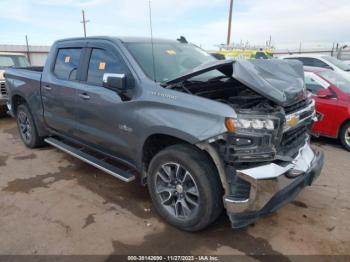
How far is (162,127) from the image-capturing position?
10.4ft

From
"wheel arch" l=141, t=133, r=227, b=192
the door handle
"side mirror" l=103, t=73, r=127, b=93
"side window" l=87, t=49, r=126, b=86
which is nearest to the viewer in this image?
"wheel arch" l=141, t=133, r=227, b=192

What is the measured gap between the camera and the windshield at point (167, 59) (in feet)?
11.9

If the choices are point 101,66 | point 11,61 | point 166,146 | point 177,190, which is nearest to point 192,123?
point 166,146

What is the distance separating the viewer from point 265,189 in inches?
107

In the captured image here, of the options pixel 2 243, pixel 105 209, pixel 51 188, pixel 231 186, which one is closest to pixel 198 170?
pixel 231 186

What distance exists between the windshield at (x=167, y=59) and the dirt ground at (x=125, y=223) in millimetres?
1601

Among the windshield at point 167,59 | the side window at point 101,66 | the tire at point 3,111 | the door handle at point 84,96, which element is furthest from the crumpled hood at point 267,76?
the tire at point 3,111

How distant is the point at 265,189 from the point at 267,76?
114 centimetres

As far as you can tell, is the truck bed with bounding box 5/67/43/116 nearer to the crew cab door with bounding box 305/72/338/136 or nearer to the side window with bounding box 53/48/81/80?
the side window with bounding box 53/48/81/80

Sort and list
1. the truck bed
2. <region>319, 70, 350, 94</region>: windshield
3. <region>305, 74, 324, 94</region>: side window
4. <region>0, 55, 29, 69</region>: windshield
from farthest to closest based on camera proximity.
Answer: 1. <region>0, 55, 29, 69</region>: windshield
2. <region>305, 74, 324, 94</region>: side window
3. <region>319, 70, 350, 94</region>: windshield
4. the truck bed

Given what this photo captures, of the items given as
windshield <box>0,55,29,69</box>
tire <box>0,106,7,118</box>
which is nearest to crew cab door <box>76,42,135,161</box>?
tire <box>0,106,7,118</box>

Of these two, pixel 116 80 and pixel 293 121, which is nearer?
A: pixel 293 121

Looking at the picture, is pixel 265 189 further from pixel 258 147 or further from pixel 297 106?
pixel 297 106

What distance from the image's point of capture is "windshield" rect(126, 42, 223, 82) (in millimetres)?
3629
